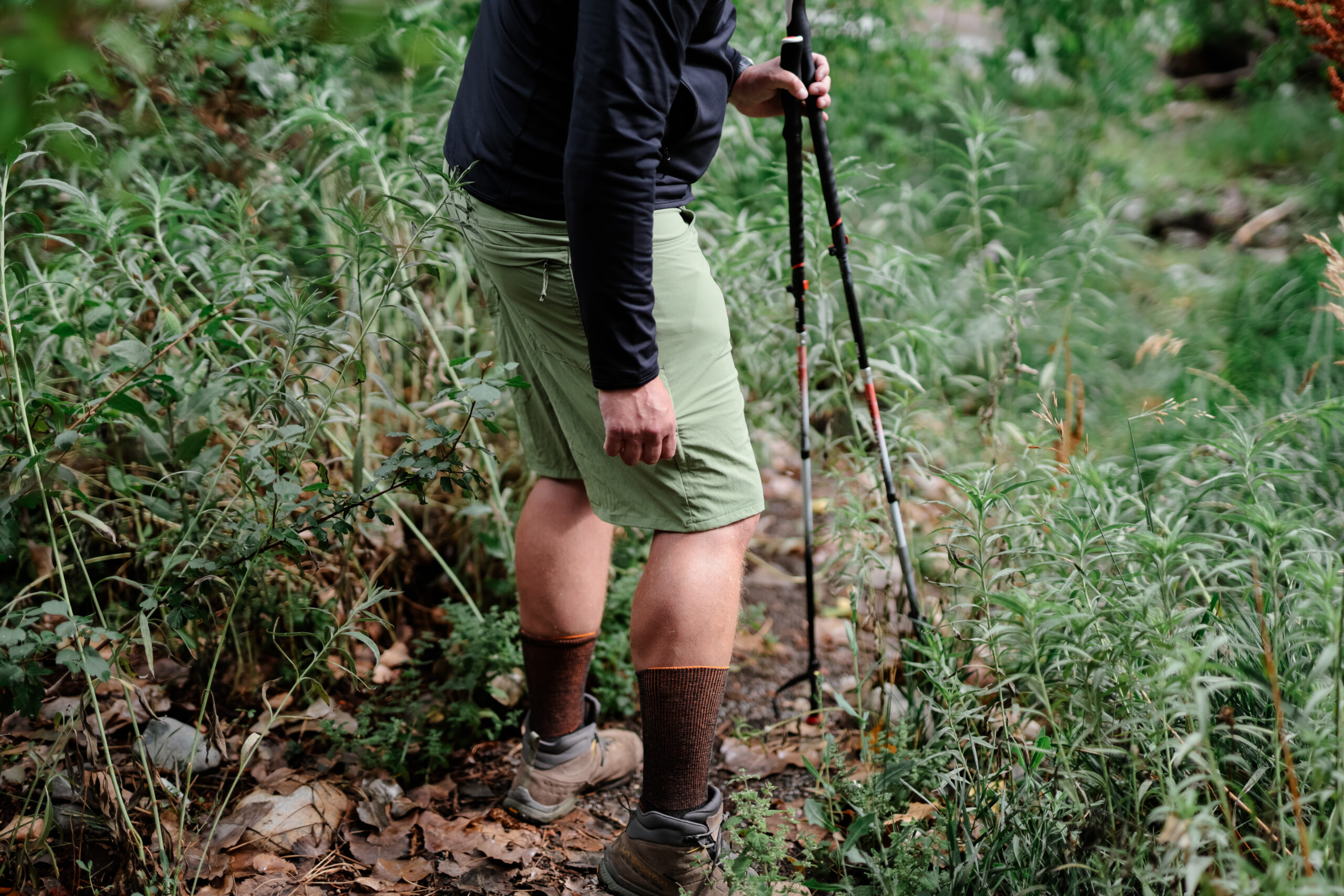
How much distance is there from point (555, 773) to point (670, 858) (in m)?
0.43

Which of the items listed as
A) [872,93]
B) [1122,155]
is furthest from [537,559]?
[1122,155]

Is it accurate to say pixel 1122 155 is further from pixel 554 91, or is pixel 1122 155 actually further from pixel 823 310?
pixel 554 91

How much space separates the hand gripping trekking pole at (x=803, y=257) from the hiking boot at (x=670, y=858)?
1.53 ft

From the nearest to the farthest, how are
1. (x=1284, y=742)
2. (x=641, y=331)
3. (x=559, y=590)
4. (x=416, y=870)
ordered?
(x=1284, y=742), (x=641, y=331), (x=416, y=870), (x=559, y=590)

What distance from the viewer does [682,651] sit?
1.82 meters

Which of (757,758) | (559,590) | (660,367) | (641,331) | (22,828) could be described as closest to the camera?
(641,331)

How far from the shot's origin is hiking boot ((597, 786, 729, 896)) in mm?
1821

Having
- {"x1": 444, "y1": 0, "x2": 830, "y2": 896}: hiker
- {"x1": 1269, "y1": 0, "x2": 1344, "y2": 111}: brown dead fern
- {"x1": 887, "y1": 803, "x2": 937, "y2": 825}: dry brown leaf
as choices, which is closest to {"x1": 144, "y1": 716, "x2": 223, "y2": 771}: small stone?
{"x1": 444, "y1": 0, "x2": 830, "y2": 896}: hiker

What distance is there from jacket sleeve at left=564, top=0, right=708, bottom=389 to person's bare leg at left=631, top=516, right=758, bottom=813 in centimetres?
41

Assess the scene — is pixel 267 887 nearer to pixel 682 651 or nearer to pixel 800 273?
pixel 682 651

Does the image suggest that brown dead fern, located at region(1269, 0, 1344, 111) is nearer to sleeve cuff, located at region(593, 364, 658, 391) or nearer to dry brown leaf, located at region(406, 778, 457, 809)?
sleeve cuff, located at region(593, 364, 658, 391)

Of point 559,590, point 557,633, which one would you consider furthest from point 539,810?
point 559,590

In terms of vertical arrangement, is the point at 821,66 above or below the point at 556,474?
above

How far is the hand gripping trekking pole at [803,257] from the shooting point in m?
2.07
